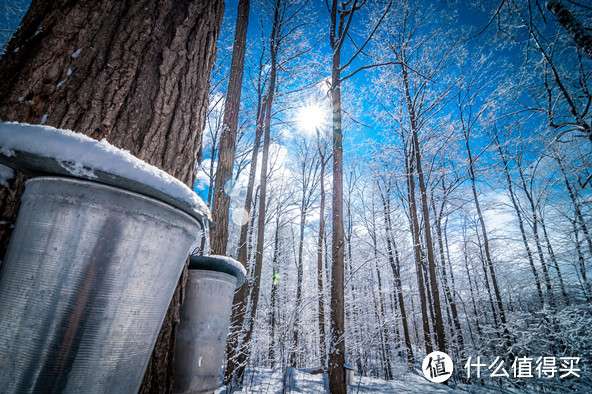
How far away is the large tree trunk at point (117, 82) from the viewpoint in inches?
36.2

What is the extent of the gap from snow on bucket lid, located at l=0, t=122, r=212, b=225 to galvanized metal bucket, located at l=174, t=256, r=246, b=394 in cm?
70

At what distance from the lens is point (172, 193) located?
0.69m

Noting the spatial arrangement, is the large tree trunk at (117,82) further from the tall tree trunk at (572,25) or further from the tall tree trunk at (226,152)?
the tall tree trunk at (572,25)

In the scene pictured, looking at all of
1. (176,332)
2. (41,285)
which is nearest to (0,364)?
(41,285)

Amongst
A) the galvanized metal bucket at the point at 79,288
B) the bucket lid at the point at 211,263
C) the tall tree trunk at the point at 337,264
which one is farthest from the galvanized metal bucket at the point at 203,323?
the tall tree trunk at the point at 337,264

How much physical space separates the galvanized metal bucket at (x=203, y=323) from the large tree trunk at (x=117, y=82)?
0.09m

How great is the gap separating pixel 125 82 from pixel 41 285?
86 centimetres

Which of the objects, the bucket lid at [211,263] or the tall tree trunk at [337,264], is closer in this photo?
the bucket lid at [211,263]

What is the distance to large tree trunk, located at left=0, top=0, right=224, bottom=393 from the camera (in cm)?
92

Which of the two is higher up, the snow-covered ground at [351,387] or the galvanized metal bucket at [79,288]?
the galvanized metal bucket at [79,288]

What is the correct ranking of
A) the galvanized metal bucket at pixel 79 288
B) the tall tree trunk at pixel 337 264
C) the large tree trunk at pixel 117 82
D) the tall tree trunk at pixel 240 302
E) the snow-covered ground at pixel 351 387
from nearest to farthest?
the galvanized metal bucket at pixel 79 288
the large tree trunk at pixel 117 82
the tall tree trunk at pixel 337 264
the tall tree trunk at pixel 240 302
the snow-covered ground at pixel 351 387

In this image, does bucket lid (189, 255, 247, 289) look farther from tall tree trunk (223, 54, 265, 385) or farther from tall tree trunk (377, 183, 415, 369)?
tall tree trunk (377, 183, 415, 369)

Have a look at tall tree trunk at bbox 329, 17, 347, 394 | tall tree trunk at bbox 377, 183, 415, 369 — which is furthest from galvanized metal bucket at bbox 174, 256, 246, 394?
tall tree trunk at bbox 377, 183, 415, 369

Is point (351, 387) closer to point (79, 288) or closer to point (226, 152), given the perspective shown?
point (226, 152)
